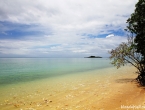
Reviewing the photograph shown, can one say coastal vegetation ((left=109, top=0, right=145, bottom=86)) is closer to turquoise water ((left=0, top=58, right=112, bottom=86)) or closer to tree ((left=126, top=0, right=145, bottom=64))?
tree ((left=126, top=0, right=145, bottom=64))

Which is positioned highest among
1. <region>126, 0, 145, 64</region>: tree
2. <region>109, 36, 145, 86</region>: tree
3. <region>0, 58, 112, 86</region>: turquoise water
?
<region>126, 0, 145, 64</region>: tree

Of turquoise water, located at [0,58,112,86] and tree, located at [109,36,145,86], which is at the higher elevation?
tree, located at [109,36,145,86]

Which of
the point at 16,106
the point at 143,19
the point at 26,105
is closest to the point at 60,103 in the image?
the point at 26,105

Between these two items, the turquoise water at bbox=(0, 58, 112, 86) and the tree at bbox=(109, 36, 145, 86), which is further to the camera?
the turquoise water at bbox=(0, 58, 112, 86)

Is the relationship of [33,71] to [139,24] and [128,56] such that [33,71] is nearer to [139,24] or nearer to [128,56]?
[128,56]

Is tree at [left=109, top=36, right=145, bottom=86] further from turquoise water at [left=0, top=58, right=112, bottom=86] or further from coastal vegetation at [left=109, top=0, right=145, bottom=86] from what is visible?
turquoise water at [left=0, top=58, right=112, bottom=86]

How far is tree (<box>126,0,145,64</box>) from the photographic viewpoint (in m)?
18.6

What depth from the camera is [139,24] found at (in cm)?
1911

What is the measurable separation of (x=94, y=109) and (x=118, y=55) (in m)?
12.8

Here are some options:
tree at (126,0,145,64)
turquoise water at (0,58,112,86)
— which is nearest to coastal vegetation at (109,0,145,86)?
tree at (126,0,145,64)

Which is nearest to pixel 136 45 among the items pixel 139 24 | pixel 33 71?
pixel 139 24

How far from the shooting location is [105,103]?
12.9 meters

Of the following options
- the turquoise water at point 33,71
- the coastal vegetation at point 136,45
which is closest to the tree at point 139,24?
the coastal vegetation at point 136,45

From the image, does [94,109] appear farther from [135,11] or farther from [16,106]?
[135,11]
